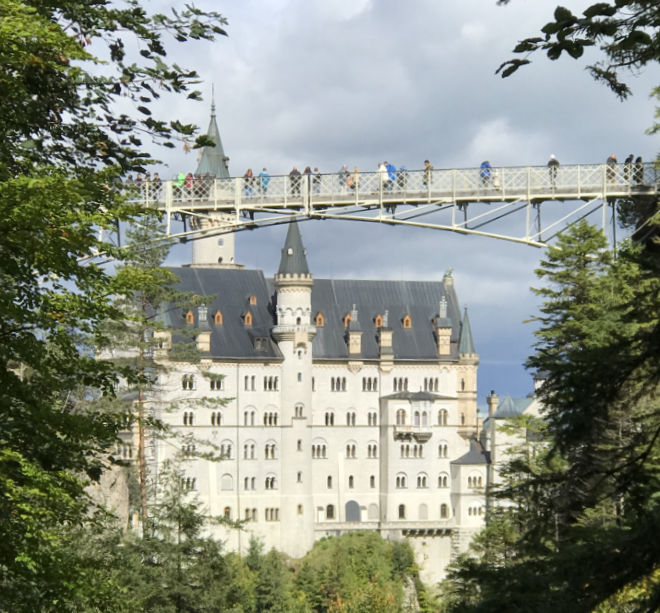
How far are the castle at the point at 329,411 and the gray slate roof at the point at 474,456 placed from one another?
0.14 m

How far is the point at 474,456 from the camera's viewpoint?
121625mm

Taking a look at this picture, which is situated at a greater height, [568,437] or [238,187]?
[238,187]

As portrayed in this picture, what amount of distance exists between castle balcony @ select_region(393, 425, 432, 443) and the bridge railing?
82.9 m

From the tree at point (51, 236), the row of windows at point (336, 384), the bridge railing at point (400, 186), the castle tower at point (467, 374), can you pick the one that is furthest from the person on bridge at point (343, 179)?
the castle tower at point (467, 374)

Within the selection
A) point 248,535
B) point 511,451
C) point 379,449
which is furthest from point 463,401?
point 511,451

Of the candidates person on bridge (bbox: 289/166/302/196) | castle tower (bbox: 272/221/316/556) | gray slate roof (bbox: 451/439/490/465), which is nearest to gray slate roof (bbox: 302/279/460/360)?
castle tower (bbox: 272/221/316/556)

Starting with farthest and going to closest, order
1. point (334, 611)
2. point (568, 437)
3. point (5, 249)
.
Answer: point (334, 611) → point (5, 249) → point (568, 437)

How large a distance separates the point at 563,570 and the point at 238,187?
27295 millimetres

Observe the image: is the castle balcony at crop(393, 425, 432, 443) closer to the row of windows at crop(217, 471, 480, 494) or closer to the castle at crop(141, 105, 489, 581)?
the castle at crop(141, 105, 489, 581)

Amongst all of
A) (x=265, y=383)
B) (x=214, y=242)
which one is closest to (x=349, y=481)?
(x=265, y=383)

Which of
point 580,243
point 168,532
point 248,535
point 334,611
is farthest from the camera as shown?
point 248,535

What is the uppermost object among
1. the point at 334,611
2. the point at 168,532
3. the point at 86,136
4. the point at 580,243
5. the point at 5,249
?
the point at 580,243

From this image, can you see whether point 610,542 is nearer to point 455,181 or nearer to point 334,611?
point 455,181

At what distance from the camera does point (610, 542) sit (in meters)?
11.3
